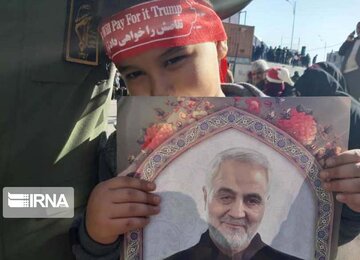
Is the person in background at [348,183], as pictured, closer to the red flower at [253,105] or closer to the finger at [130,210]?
the red flower at [253,105]

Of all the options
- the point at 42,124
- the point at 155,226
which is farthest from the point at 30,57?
the point at 155,226

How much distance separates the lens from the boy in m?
0.55

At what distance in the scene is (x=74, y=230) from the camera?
61cm

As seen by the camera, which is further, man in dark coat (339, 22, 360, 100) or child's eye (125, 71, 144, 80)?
man in dark coat (339, 22, 360, 100)

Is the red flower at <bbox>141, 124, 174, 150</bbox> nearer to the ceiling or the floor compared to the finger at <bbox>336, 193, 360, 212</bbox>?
nearer to the ceiling

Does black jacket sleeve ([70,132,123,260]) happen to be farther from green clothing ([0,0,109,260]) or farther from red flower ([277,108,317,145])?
red flower ([277,108,317,145])

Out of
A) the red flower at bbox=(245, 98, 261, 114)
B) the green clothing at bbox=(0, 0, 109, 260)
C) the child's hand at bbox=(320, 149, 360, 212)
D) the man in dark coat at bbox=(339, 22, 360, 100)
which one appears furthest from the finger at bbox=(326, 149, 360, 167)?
the man in dark coat at bbox=(339, 22, 360, 100)

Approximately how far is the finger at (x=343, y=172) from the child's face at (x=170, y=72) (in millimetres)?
213

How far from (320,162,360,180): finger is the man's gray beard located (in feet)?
0.43

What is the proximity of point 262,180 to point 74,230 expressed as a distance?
0.28m

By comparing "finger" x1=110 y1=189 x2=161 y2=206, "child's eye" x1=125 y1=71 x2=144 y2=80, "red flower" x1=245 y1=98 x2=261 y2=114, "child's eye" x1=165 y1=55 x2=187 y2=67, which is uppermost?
"child's eye" x1=165 y1=55 x2=187 y2=67

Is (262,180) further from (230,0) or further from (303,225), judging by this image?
(230,0)

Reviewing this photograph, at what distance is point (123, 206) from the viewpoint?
21.5 inches

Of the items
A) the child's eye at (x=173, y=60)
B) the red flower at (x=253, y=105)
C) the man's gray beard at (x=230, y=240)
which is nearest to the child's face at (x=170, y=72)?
the child's eye at (x=173, y=60)
